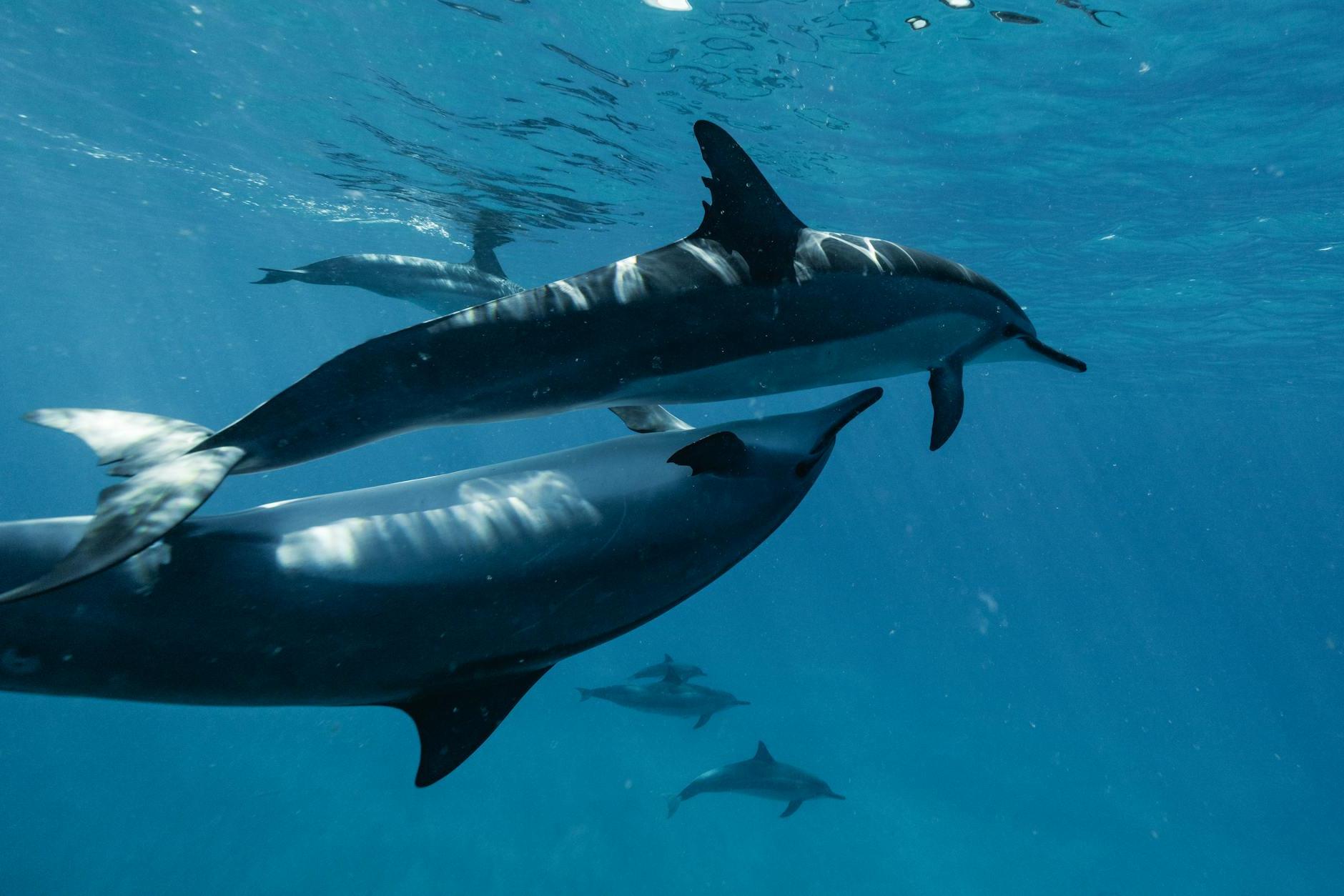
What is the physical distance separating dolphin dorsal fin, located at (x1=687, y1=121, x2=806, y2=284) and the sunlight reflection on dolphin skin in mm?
1388

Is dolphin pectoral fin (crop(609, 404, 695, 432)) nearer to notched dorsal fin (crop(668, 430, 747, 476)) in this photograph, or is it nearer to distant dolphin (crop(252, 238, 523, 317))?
notched dorsal fin (crop(668, 430, 747, 476))

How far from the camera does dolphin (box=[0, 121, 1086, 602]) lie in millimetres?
2871

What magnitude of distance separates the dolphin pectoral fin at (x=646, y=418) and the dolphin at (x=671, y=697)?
41.7 ft

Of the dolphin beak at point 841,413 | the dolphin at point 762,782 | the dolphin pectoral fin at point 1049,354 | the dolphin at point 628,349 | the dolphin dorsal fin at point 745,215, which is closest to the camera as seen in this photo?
the dolphin at point 628,349

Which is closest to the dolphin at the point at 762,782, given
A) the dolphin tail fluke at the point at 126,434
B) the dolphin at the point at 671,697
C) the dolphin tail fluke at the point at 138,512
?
the dolphin at the point at 671,697

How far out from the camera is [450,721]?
2787mm

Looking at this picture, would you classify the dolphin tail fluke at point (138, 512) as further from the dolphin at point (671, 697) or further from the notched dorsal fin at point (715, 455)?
the dolphin at point (671, 697)

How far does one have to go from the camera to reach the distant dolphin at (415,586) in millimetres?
2365

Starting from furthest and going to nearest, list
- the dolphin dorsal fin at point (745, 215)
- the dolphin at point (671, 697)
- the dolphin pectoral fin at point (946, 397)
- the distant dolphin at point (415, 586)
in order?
the dolphin at point (671, 697), the dolphin pectoral fin at point (946, 397), the dolphin dorsal fin at point (745, 215), the distant dolphin at point (415, 586)

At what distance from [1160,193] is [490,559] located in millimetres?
18460

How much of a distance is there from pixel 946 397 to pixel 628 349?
2.16 m

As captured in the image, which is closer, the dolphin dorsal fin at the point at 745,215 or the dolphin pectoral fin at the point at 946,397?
the dolphin dorsal fin at the point at 745,215

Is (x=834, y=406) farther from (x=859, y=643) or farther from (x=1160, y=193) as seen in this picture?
(x=859, y=643)

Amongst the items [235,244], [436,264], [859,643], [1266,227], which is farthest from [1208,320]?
[859,643]
